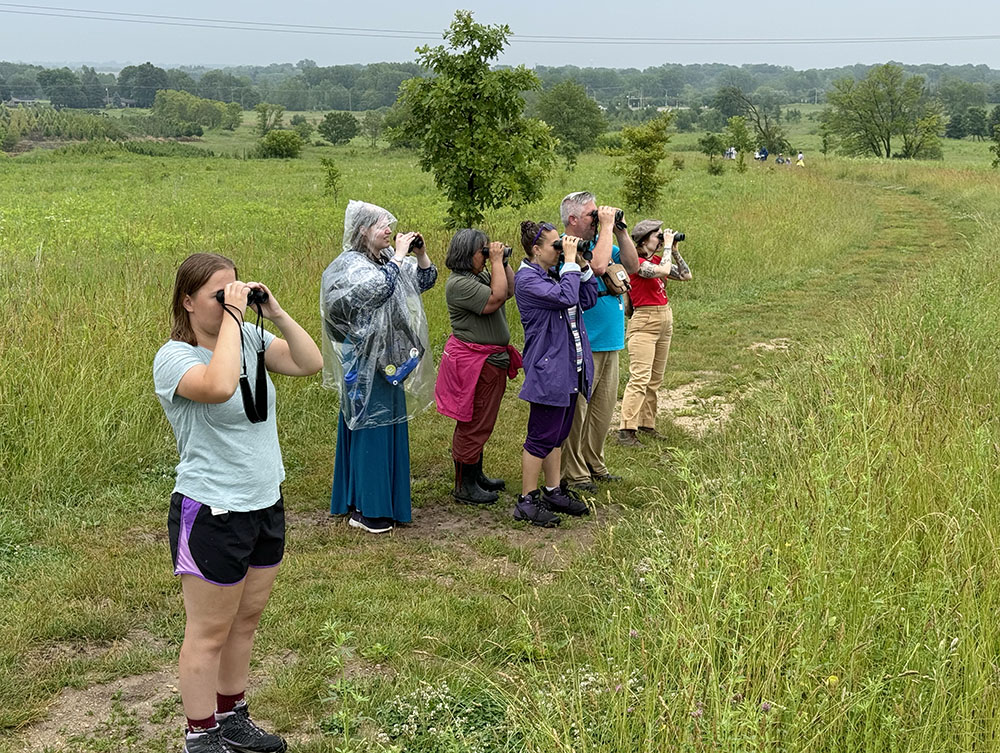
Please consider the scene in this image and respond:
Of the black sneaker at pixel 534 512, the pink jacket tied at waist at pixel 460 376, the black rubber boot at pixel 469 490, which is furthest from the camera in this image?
the black rubber boot at pixel 469 490

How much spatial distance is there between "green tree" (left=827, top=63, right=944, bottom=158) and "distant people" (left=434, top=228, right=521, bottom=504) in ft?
221

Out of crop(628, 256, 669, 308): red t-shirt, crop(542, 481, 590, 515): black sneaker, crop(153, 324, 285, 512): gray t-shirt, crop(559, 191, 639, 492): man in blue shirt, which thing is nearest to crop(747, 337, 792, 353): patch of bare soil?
crop(628, 256, 669, 308): red t-shirt

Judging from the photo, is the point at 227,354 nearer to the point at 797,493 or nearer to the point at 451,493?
the point at 797,493

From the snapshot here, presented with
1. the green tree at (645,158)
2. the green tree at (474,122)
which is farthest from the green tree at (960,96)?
the green tree at (474,122)

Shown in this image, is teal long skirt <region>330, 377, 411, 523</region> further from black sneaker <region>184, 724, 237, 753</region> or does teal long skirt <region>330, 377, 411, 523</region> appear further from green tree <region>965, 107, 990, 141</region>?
green tree <region>965, 107, 990, 141</region>

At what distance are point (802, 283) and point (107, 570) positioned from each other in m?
11.5

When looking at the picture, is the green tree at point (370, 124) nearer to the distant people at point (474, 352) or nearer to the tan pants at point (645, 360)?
the tan pants at point (645, 360)

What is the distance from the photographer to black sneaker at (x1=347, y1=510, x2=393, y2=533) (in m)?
5.58

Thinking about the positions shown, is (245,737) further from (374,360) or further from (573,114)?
(573,114)

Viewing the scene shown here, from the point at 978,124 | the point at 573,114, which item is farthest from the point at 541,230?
the point at 978,124

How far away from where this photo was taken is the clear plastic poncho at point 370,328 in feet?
17.4

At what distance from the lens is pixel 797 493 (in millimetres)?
4105

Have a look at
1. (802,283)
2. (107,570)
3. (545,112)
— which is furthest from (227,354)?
(545,112)

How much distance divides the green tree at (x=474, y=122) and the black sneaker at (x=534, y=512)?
10.6 ft
